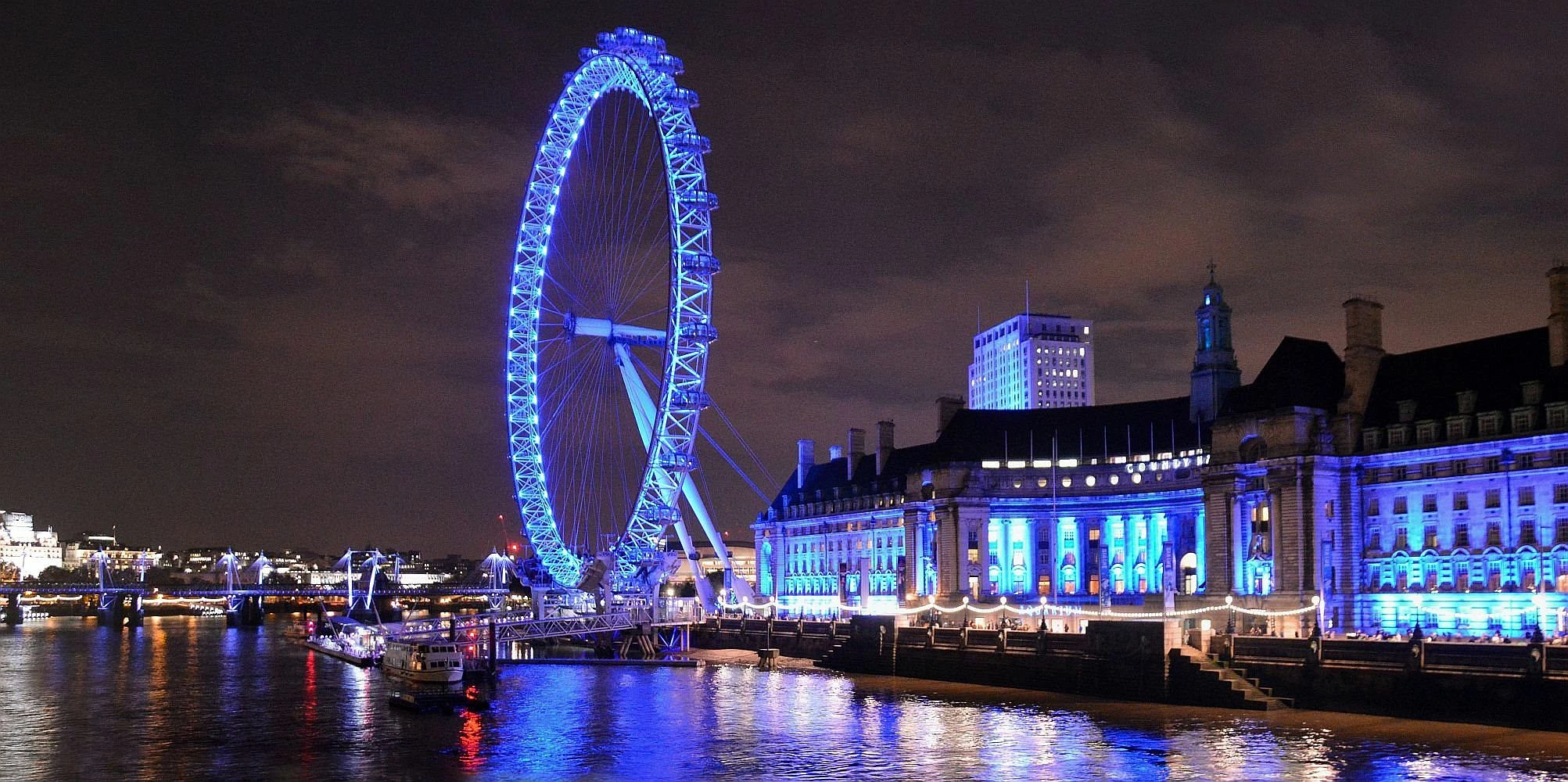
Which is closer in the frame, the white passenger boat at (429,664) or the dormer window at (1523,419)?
the white passenger boat at (429,664)

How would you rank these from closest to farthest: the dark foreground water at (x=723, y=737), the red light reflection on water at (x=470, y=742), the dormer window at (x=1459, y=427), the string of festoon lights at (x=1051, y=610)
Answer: the dark foreground water at (x=723, y=737) → the red light reflection on water at (x=470, y=742) → the dormer window at (x=1459, y=427) → the string of festoon lights at (x=1051, y=610)

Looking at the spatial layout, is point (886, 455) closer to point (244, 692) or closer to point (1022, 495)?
point (1022, 495)

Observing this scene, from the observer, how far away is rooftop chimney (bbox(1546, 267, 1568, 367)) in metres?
91.9

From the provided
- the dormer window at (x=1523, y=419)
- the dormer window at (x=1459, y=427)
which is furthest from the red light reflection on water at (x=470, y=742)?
the dormer window at (x=1523, y=419)

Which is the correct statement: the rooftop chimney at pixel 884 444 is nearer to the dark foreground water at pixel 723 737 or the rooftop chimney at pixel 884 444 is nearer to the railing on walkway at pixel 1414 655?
the dark foreground water at pixel 723 737

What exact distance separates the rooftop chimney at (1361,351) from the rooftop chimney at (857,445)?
231 ft

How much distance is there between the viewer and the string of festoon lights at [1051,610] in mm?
96525

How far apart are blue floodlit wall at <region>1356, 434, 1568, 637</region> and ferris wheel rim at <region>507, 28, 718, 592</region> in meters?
45.5

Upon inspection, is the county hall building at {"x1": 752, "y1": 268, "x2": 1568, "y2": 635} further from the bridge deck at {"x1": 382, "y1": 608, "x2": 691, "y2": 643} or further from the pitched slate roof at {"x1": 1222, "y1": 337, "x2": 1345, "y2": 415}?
the bridge deck at {"x1": 382, "y1": 608, "x2": 691, "y2": 643}

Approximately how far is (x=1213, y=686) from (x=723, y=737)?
22.9 meters

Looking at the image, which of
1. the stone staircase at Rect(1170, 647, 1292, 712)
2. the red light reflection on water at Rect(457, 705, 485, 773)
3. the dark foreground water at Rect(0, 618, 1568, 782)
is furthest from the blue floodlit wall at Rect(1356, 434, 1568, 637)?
the red light reflection on water at Rect(457, 705, 485, 773)

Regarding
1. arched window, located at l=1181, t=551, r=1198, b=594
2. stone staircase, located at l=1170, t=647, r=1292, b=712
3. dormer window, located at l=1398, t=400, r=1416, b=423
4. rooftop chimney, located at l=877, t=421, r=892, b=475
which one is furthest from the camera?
rooftop chimney, located at l=877, t=421, r=892, b=475

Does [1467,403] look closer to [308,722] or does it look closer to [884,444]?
[308,722]

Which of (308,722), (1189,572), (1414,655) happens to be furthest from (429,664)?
(1189,572)
